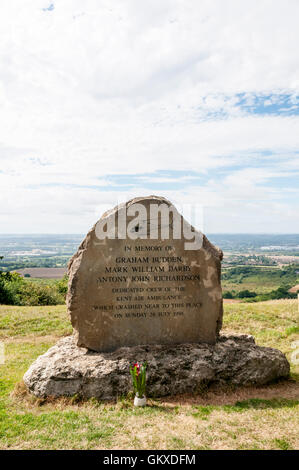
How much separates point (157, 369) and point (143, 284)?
1.81 m

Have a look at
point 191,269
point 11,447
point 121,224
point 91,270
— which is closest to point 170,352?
point 191,269

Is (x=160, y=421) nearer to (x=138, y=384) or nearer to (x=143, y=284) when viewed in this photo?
(x=138, y=384)

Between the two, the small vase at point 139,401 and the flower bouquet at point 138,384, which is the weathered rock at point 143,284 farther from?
the small vase at point 139,401

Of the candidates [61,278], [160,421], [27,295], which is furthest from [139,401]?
[61,278]

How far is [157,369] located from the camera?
710 centimetres

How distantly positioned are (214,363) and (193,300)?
1.40 meters

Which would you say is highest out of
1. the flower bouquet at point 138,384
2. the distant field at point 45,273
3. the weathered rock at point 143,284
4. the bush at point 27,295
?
the weathered rock at point 143,284

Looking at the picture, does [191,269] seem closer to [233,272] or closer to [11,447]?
[11,447]

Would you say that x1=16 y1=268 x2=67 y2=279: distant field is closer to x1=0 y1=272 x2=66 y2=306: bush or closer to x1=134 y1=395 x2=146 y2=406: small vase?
x1=0 y1=272 x2=66 y2=306: bush

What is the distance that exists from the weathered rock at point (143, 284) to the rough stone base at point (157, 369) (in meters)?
0.37

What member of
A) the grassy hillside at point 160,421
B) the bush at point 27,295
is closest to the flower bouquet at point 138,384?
the grassy hillside at point 160,421

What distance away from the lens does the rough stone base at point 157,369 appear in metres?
6.89

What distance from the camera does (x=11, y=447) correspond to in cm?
517

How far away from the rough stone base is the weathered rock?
0.37m
